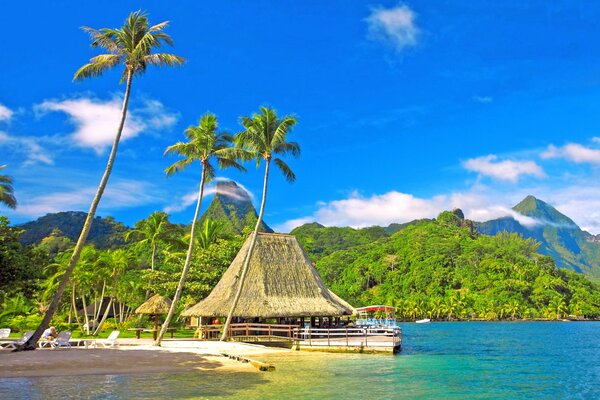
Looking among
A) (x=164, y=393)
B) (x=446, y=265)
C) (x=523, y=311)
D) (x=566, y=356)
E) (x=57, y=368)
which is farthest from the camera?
(x=446, y=265)

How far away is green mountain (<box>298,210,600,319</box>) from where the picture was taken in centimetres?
12762

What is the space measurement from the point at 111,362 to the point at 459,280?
5127 inches

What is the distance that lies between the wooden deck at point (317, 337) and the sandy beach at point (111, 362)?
15.7 feet

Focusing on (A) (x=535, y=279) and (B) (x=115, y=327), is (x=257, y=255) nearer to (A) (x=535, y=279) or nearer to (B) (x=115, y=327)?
(B) (x=115, y=327)

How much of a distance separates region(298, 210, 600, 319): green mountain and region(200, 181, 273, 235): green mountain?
819 inches

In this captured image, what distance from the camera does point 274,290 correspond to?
1212 inches

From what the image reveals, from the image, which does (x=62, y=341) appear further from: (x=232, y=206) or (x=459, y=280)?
(x=232, y=206)

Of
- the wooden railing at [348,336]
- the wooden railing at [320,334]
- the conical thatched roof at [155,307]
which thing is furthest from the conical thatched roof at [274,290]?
the conical thatched roof at [155,307]

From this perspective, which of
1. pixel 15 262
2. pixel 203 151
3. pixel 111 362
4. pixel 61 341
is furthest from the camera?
pixel 203 151

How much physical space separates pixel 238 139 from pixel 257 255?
7877mm

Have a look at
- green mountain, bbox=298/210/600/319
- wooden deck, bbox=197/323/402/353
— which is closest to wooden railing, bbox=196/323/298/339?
wooden deck, bbox=197/323/402/353

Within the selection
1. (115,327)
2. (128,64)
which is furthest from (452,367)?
(115,327)

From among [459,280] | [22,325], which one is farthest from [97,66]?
[459,280]

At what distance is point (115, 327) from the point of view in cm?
4375
